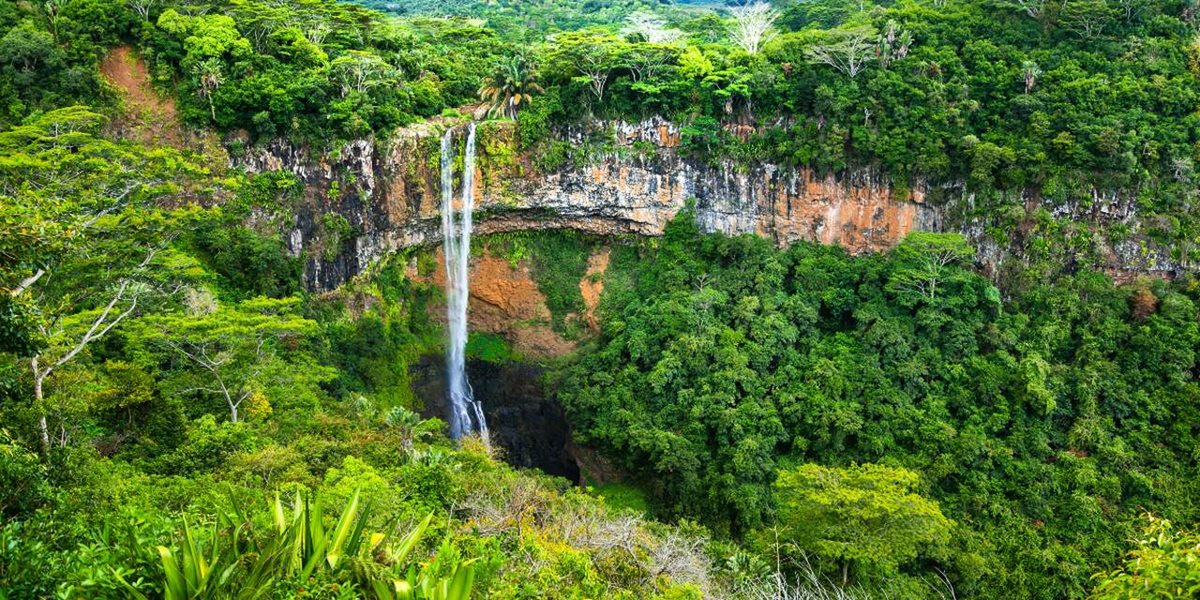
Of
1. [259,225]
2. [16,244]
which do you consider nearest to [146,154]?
[259,225]

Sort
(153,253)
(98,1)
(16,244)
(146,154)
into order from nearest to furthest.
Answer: (16,244), (153,253), (146,154), (98,1)

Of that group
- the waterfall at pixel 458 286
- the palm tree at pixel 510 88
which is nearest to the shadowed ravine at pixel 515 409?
the waterfall at pixel 458 286

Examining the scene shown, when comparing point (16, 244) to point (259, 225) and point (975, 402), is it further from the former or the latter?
point (975, 402)

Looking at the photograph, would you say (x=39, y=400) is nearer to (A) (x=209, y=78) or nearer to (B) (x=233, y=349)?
(B) (x=233, y=349)

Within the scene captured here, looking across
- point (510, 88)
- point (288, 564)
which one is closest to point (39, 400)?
point (288, 564)

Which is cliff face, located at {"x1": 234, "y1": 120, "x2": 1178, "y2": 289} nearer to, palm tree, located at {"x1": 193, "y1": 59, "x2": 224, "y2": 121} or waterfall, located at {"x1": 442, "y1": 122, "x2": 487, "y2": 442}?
waterfall, located at {"x1": 442, "y1": 122, "x2": 487, "y2": 442}

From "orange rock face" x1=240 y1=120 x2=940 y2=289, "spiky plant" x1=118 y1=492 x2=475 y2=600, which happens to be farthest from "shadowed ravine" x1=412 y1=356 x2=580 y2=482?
"spiky plant" x1=118 y1=492 x2=475 y2=600
